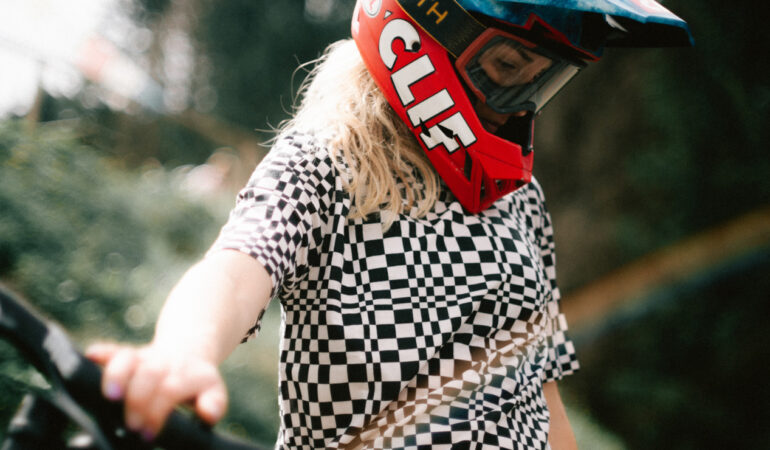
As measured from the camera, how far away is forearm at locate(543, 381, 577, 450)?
142 cm

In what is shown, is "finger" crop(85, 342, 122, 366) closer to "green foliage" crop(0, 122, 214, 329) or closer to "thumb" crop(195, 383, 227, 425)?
"thumb" crop(195, 383, 227, 425)

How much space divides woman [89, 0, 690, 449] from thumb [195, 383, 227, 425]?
127mm

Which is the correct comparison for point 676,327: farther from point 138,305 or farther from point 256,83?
point 256,83

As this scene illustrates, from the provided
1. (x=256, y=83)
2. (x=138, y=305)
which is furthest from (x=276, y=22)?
(x=138, y=305)

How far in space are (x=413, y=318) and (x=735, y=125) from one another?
4.79m

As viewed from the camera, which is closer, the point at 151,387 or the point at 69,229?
the point at 151,387

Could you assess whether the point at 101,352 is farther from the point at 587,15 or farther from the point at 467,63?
the point at 587,15

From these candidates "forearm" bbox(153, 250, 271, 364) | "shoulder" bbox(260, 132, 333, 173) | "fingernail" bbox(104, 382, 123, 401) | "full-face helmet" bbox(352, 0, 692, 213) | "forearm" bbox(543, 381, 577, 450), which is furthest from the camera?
"forearm" bbox(543, 381, 577, 450)

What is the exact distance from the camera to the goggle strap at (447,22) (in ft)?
4.14

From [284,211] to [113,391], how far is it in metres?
0.45

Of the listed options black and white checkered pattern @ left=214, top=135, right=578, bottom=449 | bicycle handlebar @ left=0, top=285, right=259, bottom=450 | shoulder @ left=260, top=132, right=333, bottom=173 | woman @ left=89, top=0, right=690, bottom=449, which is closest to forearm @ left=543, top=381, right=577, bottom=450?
woman @ left=89, top=0, right=690, bottom=449

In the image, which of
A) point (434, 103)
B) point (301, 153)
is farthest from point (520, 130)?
point (301, 153)

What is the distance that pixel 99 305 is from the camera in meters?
→ 3.06

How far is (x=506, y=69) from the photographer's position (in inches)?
51.3
